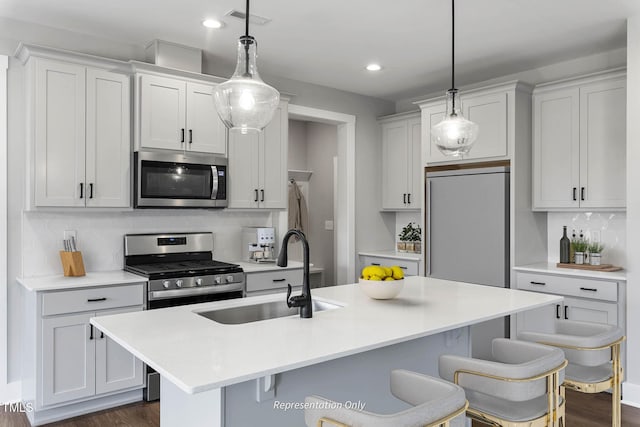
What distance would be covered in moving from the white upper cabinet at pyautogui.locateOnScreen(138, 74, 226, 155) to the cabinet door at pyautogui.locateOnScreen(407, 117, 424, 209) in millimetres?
2185

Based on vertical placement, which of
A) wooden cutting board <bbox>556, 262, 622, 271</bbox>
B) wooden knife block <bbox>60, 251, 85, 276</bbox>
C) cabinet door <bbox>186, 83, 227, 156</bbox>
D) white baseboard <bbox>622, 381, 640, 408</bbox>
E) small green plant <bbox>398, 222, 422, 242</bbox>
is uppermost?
cabinet door <bbox>186, 83, 227, 156</bbox>

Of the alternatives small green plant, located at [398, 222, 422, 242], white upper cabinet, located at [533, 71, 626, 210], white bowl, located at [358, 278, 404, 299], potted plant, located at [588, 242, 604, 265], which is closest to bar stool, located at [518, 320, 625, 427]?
white bowl, located at [358, 278, 404, 299]

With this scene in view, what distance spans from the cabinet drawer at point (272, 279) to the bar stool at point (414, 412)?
244 cm

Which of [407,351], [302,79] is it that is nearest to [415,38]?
[302,79]

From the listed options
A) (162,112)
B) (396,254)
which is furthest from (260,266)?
(396,254)

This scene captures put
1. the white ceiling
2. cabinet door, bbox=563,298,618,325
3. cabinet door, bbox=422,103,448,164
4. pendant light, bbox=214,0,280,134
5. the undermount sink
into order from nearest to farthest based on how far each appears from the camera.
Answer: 1. pendant light, bbox=214,0,280,134
2. the undermount sink
3. the white ceiling
4. cabinet door, bbox=563,298,618,325
5. cabinet door, bbox=422,103,448,164

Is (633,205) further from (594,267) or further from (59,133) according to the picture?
(59,133)

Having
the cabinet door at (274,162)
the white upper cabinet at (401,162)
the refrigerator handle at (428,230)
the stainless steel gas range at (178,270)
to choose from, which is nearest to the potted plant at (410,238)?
the white upper cabinet at (401,162)

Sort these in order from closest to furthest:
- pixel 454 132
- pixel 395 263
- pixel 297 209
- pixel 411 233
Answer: pixel 454 132 → pixel 395 263 → pixel 411 233 → pixel 297 209

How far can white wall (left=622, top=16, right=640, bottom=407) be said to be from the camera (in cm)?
341

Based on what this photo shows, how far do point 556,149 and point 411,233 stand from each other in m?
1.89

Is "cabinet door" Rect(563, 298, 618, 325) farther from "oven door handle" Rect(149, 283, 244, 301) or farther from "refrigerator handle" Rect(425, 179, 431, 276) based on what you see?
"oven door handle" Rect(149, 283, 244, 301)

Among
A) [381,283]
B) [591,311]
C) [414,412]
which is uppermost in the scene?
[381,283]

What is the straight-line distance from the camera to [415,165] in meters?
5.37
